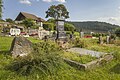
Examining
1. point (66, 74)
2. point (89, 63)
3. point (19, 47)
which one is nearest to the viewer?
point (66, 74)

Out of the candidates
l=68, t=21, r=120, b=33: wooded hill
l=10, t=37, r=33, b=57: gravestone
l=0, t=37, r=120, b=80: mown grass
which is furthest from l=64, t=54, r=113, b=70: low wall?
l=68, t=21, r=120, b=33: wooded hill

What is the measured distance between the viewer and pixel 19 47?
7320 millimetres

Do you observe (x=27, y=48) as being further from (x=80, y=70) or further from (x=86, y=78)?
(x=86, y=78)

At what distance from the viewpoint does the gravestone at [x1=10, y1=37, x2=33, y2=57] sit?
7223 millimetres

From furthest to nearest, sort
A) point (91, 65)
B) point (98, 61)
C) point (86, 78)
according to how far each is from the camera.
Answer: point (98, 61) < point (91, 65) < point (86, 78)

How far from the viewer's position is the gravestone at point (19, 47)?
7223 mm

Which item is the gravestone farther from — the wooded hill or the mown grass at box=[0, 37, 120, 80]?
the wooded hill

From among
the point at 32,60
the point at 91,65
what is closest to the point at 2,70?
the point at 32,60

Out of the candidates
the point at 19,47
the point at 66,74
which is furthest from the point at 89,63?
the point at 19,47

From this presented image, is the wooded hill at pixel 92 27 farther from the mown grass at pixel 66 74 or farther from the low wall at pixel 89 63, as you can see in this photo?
the mown grass at pixel 66 74

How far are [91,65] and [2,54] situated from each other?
400 cm

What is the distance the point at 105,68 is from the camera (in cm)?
678

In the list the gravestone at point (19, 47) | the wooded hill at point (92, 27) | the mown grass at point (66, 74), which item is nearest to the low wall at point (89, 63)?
the mown grass at point (66, 74)

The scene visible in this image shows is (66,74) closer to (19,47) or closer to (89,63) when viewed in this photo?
(89,63)
